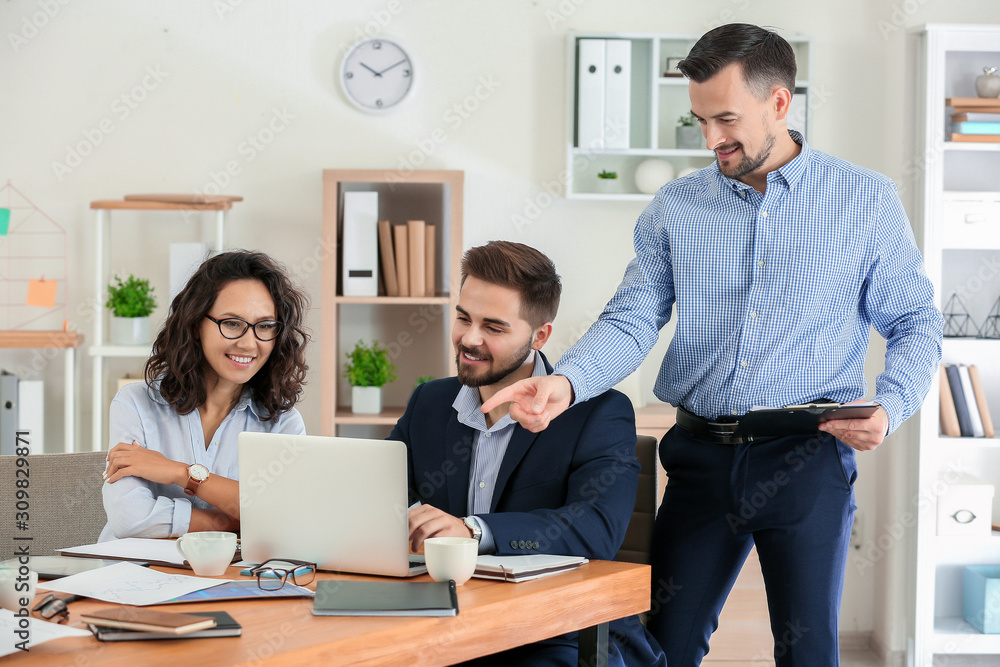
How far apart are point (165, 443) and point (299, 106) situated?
193 cm

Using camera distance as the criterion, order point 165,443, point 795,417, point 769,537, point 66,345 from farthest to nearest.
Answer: point 66,345
point 165,443
point 769,537
point 795,417

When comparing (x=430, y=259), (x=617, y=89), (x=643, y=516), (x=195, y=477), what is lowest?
(x=643, y=516)

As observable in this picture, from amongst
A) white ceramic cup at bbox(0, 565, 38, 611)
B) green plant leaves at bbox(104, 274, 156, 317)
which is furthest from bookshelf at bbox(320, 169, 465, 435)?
white ceramic cup at bbox(0, 565, 38, 611)

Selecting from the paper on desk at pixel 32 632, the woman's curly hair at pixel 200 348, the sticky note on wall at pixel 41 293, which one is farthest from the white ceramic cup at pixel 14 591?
the sticky note on wall at pixel 41 293

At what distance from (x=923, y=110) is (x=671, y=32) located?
942 mm

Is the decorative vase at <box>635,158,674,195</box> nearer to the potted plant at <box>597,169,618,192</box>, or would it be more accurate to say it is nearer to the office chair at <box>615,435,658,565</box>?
the potted plant at <box>597,169,618,192</box>

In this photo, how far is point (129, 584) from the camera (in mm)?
1218

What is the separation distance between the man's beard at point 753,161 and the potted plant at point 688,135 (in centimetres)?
170

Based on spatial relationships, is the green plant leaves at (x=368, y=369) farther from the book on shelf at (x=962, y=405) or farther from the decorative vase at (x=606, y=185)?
the book on shelf at (x=962, y=405)

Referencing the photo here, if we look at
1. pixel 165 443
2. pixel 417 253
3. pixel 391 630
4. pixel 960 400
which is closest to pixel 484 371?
pixel 165 443

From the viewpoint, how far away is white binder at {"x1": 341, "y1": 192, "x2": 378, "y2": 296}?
10.5 feet

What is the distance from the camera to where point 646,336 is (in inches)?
72.9

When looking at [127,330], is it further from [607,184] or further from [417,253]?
[607,184]

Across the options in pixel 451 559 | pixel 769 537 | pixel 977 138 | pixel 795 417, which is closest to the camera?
pixel 451 559
